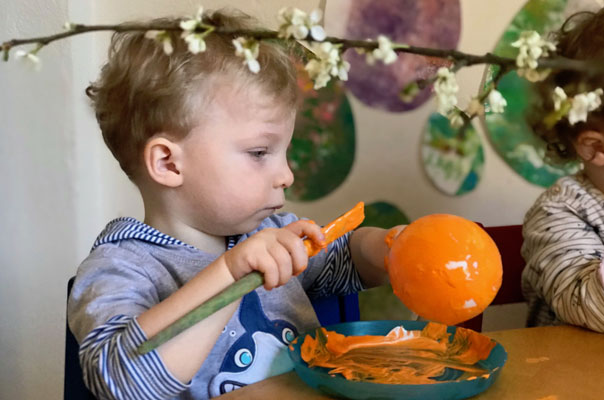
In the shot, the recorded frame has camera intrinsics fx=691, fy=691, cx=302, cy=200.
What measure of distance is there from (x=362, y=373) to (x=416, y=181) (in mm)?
845

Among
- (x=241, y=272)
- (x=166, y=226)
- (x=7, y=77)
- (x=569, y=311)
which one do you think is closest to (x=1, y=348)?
(x=7, y=77)

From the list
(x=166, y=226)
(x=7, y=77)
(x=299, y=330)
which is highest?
(x=7, y=77)

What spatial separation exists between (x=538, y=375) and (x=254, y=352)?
0.34 metres

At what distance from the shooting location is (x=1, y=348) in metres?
1.44

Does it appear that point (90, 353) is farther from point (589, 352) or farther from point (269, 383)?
point (589, 352)

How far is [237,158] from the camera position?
870 millimetres

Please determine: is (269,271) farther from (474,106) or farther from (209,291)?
(474,106)

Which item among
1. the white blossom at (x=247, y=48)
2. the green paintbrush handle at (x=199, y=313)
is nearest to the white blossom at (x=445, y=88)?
the white blossom at (x=247, y=48)

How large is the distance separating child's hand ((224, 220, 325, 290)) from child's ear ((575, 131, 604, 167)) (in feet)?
2.05

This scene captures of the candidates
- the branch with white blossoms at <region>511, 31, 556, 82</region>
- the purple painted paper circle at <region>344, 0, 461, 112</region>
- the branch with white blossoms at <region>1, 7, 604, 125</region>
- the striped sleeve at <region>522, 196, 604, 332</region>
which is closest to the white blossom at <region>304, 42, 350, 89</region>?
the branch with white blossoms at <region>1, 7, 604, 125</region>

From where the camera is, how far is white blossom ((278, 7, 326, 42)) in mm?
432

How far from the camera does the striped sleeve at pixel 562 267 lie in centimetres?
97

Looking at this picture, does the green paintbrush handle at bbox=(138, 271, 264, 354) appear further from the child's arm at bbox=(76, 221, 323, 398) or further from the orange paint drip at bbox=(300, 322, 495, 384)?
the orange paint drip at bbox=(300, 322, 495, 384)

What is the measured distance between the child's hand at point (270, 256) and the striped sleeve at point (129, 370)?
0.38 feet
